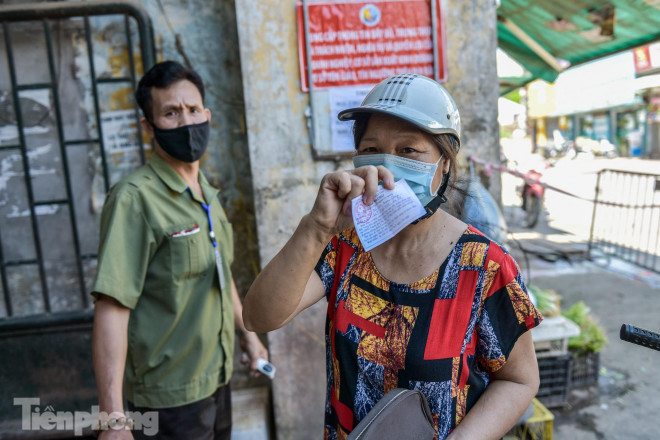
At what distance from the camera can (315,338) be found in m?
2.89

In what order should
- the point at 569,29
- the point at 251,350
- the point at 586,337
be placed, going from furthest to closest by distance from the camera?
the point at 569,29
the point at 586,337
the point at 251,350

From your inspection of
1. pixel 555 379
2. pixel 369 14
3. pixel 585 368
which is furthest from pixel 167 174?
pixel 585 368

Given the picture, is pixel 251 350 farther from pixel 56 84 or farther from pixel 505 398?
pixel 56 84

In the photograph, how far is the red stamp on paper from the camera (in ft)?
3.79

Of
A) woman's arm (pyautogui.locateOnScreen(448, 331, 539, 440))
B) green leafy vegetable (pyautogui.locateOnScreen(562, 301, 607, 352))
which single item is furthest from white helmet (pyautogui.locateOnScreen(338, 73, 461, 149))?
green leafy vegetable (pyautogui.locateOnScreen(562, 301, 607, 352))

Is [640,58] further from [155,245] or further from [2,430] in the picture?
[2,430]

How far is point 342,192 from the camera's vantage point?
45.6 inches

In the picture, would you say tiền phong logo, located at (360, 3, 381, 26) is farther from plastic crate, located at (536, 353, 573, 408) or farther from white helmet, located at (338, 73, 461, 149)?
plastic crate, located at (536, 353, 573, 408)

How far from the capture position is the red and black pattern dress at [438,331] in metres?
1.24

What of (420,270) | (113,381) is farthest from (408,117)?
(113,381)

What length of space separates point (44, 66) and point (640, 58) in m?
9.21

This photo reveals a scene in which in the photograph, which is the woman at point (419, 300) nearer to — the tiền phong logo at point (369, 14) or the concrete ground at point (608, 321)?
the concrete ground at point (608, 321)

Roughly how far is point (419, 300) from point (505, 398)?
1.18 ft

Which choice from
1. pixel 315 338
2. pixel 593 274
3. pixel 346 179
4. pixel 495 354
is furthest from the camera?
pixel 593 274
